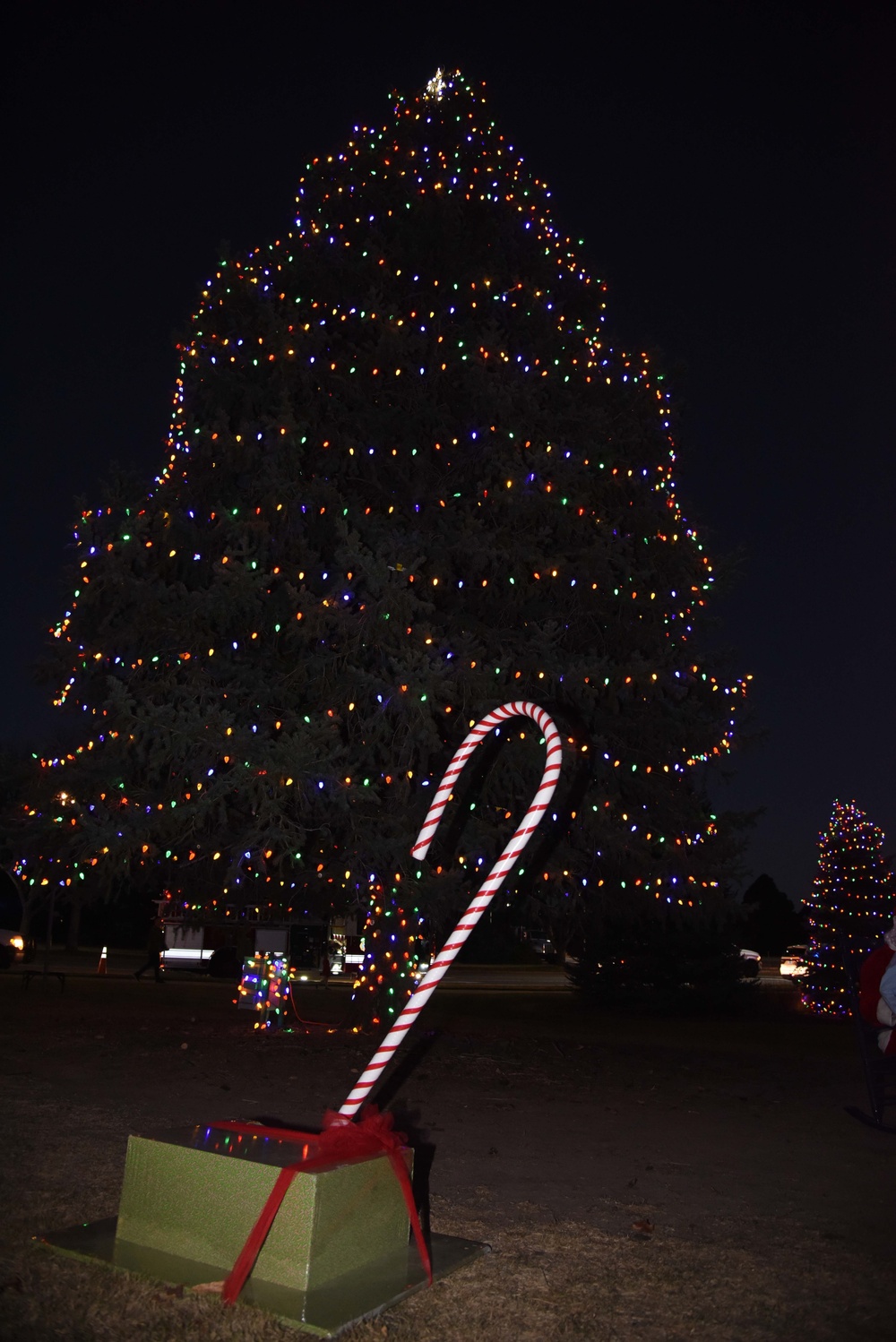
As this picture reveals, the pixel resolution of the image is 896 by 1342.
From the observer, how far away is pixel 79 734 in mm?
12180

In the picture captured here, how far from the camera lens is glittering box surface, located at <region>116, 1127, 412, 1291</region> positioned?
410cm

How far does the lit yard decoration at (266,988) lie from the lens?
13164 millimetres

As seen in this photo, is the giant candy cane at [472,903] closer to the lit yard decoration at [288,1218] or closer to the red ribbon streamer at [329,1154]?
the lit yard decoration at [288,1218]

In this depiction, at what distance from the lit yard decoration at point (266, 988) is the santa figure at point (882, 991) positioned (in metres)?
7.55

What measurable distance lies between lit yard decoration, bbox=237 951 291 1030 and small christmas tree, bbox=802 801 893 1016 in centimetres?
1205

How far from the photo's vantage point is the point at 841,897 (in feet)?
71.4

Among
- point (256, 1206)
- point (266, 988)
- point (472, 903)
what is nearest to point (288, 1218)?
point (256, 1206)

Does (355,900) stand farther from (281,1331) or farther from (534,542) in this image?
(281,1331)

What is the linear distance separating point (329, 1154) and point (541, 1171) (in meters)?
2.48

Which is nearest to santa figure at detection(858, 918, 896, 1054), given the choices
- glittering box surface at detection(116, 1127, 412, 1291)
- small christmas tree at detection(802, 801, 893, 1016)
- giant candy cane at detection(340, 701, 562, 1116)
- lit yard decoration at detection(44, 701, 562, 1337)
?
giant candy cane at detection(340, 701, 562, 1116)

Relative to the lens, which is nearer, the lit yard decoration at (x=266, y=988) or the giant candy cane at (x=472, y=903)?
the giant candy cane at (x=472, y=903)

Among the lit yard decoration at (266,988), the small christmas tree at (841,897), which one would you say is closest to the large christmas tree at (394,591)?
the lit yard decoration at (266,988)

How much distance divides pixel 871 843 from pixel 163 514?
16607mm

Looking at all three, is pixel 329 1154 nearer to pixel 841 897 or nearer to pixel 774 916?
pixel 841 897
